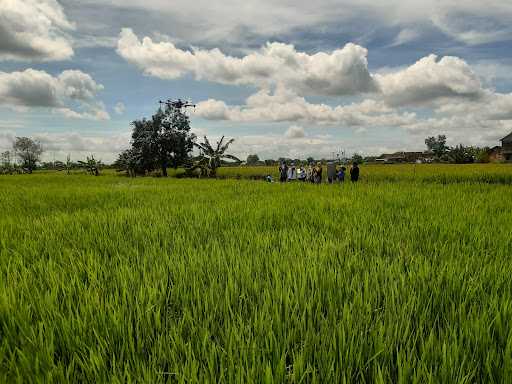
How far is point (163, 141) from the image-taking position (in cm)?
3572

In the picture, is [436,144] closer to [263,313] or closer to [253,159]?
[253,159]

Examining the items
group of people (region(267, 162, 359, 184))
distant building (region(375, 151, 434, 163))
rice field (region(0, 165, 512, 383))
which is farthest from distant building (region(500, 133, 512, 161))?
rice field (region(0, 165, 512, 383))

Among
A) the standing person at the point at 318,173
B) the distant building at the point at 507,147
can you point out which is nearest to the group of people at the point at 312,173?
the standing person at the point at 318,173

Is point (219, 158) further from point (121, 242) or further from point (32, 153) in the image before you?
point (32, 153)

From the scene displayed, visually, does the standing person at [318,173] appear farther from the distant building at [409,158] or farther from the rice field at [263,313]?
the distant building at [409,158]

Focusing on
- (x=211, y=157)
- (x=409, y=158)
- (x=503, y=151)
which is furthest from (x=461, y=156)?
(x=211, y=157)

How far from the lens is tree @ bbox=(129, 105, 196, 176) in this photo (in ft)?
117

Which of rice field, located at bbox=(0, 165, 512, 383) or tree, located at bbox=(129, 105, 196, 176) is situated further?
tree, located at bbox=(129, 105, 196, 176)

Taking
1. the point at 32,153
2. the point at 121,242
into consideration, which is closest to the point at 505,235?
the point at 121,242

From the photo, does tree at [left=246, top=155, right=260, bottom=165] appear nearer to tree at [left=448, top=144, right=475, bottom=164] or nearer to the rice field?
tree at [left=448, top=144, right=475, bottom=164]

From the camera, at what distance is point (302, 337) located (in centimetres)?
125

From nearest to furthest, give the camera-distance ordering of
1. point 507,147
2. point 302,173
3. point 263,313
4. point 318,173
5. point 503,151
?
point 263,313
point 318,173
point 302,173
point 503,151
point 507,147

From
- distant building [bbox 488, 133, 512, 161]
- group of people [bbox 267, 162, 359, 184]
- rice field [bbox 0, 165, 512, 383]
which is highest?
distant building [bbox 488, 133, 512, 161]

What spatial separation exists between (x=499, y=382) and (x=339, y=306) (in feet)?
2.22
